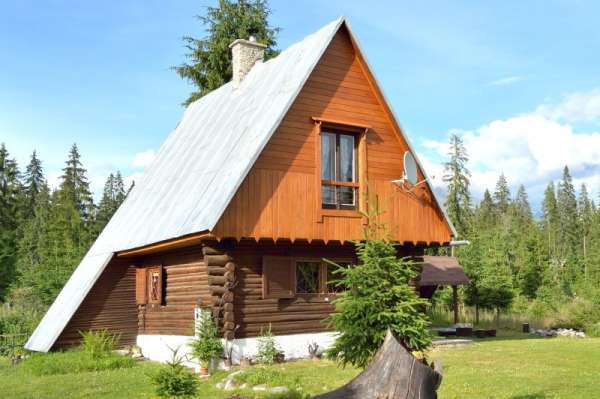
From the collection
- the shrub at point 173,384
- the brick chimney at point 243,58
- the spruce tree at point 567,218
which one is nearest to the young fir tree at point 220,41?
the brick chimney at point 243,58

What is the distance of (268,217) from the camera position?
15.0 meters

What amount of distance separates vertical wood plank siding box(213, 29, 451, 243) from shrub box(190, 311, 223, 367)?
2.11 m

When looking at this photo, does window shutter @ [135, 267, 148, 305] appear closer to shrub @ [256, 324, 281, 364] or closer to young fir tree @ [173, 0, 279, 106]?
shrub @ [256, 324, 281, 364]

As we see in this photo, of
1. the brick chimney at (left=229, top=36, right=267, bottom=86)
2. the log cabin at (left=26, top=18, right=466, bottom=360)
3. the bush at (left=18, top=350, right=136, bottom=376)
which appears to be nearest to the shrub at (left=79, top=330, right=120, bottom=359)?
the bush at (left=18, top=350, right=136, bottom=376)

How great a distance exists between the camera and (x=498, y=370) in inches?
514

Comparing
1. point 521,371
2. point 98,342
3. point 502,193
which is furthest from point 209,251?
point 502,193

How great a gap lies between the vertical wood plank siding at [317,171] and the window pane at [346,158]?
451 mm

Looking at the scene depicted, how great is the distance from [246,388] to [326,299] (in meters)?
5.09

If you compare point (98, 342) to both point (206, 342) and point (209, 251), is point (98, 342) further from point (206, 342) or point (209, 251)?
point (209, 251)

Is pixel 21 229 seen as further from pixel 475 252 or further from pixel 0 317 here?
pixel 475 252

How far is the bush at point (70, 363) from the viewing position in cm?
1570

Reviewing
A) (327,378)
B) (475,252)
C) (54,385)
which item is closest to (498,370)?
(327,378)

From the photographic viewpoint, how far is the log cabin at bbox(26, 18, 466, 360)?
49.1 ft

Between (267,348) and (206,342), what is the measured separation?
1.53 meters
